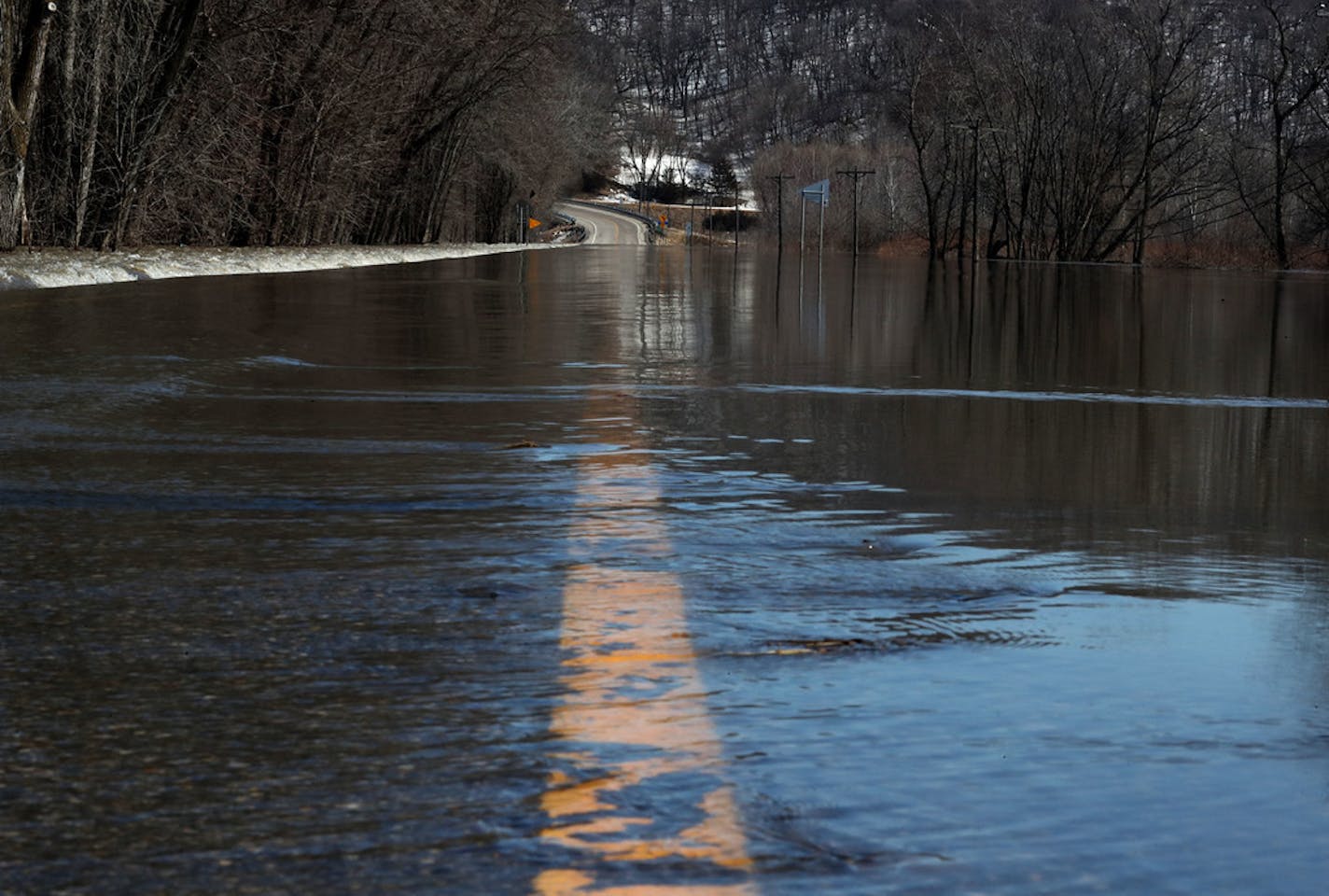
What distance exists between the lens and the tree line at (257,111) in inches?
1084

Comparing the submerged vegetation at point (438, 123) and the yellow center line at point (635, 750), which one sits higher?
the submerged vegetation at point (438, 123)

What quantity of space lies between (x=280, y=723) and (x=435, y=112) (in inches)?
2087

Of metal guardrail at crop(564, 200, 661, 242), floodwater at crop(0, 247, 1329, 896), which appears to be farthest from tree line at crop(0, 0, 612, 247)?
metal guardrail at crop(564, 200, 661, 242)

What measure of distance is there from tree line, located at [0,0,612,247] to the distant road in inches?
2334

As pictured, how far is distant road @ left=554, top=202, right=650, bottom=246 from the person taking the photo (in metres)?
128

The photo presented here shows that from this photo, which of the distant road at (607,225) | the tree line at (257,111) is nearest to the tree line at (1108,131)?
the tree line at (257,111)

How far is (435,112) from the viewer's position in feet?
178

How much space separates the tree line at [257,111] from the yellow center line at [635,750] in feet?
70.8

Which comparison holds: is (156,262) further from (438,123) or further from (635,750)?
(438,123)

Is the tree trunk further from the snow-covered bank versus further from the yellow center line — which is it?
the yellow center line

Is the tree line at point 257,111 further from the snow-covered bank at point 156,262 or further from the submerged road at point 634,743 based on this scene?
the submerged road at point 634,743

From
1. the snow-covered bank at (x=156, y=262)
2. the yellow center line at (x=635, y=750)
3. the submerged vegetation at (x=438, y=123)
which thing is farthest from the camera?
the submerged vegetation at (x=438, y=123)

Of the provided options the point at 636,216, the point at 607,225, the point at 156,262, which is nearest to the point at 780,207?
the point at 607,225

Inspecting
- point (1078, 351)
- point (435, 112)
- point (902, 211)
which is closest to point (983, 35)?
point (902, 211)
